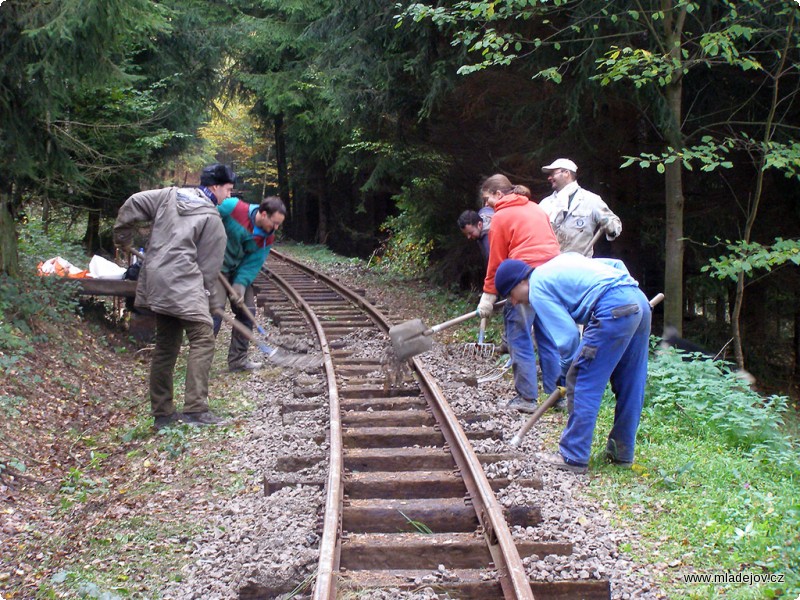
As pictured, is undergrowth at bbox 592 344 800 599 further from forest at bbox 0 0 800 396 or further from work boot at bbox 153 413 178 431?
work boot at bbox 153 413 178 431

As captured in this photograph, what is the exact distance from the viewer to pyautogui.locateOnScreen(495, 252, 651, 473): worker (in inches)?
205

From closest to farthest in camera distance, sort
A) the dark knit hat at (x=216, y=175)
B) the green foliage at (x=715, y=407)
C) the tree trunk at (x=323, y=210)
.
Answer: the green foliage at (x=715, y=407), the dark knit hat at (x=216, y=175), the tree trunk at (x=323, y=210)

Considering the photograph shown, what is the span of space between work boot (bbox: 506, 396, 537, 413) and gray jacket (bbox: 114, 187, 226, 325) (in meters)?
2.84

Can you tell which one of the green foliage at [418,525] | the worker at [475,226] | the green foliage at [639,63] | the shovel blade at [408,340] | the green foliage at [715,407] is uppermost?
the green foliage at [639,63]

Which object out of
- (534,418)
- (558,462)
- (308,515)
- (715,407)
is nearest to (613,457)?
(558,462)

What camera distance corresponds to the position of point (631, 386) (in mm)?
5531

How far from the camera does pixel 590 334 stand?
17.2 feet

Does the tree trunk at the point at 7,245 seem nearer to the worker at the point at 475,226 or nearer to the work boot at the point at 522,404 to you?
the worker at the point at 475,226

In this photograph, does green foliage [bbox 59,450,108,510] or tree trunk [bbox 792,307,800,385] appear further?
tree trunk [bbox 792,307,800,385]

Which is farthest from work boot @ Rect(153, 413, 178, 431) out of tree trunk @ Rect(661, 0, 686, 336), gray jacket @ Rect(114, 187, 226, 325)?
tree trunk @ Rect(661, 0, 686, 336)

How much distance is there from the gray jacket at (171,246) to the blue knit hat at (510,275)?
2659mm

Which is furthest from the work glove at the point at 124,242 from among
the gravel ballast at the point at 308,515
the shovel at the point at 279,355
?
the gravel ballast at the point at 308,515

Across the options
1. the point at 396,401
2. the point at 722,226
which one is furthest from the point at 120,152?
the point at 722,226

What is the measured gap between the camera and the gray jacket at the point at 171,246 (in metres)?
6.57
